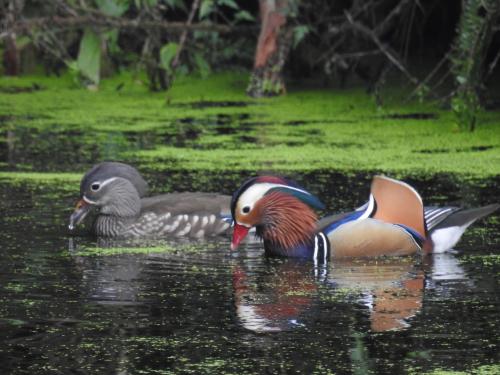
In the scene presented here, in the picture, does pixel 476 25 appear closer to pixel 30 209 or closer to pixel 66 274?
pixel 30 209

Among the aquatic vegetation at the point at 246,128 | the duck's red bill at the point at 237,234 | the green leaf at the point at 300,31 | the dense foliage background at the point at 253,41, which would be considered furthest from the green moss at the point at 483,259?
the green leaf at the point at 300,31

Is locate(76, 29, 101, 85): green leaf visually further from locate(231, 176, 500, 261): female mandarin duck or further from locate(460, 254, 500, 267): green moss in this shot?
locate(460, 254, 500, 267): green moss

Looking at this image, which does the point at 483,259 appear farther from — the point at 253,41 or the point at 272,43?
the point at 253,41

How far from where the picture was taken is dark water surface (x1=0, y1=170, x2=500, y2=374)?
5.80m

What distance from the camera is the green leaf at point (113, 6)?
16.4m

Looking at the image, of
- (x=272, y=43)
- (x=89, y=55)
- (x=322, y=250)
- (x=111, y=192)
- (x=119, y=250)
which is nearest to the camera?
(x=322, y=250)

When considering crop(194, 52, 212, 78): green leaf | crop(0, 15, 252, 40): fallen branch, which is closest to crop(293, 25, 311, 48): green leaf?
crop(0, 15, 252, 40): fallen branch

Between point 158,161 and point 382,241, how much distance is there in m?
4.16

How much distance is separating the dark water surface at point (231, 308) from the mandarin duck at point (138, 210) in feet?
0.61

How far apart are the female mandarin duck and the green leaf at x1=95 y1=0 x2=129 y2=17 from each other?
8193 mm

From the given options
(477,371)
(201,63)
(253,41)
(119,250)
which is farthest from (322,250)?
(253,41)

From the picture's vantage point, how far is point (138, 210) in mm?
9500

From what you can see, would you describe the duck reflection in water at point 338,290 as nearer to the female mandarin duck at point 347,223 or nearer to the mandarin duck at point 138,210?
A: the female mandarin duck at point 347,223

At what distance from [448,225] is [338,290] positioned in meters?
1.37
